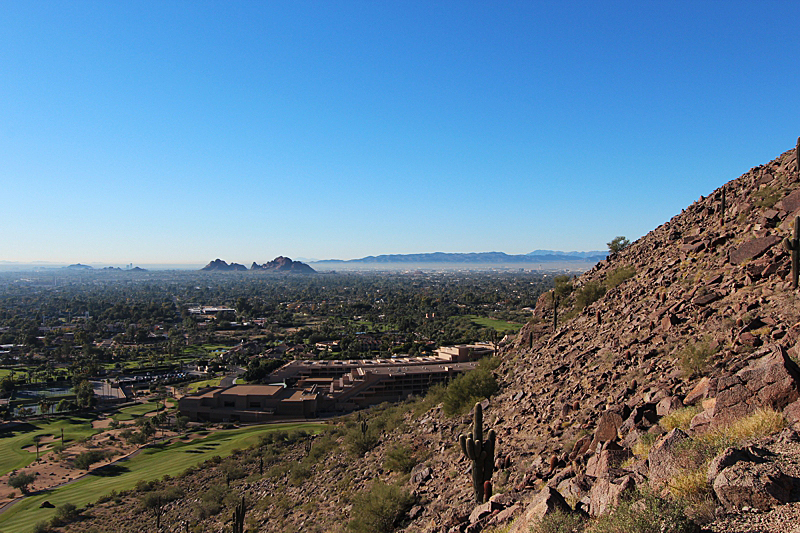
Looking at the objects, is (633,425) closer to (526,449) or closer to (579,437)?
(579,437)

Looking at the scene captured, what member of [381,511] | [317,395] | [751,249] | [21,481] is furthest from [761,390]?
[317,395]

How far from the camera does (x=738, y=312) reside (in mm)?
11164

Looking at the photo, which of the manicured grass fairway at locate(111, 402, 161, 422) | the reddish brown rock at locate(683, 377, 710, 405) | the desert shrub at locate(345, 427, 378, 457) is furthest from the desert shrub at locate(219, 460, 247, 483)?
the reddish brown rock at locate(683, 377, 710, 405)

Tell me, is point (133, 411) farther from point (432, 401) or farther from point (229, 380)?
point (432, 401)

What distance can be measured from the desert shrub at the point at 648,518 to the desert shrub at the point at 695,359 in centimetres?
550

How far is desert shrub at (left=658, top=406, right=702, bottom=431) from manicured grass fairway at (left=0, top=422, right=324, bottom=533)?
28.2 metres

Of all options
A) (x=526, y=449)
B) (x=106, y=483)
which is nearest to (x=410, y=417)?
(x=526, y=449)

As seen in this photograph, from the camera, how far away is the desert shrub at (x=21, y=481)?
93.5ft

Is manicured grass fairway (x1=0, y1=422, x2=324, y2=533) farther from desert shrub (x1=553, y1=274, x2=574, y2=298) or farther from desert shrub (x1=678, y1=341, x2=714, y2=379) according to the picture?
desert shrub (x1=678, y1=341, x2=714, y2=379)

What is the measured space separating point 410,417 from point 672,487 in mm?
17472

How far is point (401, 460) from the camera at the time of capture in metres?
14.8

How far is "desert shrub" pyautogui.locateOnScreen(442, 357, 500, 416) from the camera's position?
59.5ft

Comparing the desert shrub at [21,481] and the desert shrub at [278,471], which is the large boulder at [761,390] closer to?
the desert shrub at [278,471]

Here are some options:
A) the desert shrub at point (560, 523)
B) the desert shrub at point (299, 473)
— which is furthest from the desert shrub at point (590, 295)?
the desert shrub at point (560, 523)
